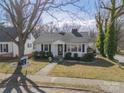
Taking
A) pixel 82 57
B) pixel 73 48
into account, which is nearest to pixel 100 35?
pixel 73 48

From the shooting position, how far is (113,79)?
1836cm

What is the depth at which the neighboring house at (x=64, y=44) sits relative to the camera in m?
34.9

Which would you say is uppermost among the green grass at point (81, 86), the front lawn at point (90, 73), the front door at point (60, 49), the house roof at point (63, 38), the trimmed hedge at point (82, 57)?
the house roof at point (63, 38)

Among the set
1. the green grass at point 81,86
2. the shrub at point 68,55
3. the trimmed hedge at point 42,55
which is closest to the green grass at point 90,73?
the green grass at point 81,86

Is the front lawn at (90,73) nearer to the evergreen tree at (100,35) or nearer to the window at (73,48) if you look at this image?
the window at (73,48)

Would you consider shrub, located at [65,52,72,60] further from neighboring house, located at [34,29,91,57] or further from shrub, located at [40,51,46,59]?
shrub, located at [40,51,46,59]

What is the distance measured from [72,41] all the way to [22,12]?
13196mm

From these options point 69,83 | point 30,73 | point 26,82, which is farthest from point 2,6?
point 69,83

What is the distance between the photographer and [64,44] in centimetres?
3572

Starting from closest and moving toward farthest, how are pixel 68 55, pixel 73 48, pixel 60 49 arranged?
pixel 68 55 < pixel 73 48 < pixel 60 49

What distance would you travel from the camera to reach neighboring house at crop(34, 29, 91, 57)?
1375 inches

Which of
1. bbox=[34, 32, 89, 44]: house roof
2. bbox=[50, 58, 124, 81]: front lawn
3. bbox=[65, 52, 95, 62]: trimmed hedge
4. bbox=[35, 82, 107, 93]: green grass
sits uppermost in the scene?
bbox=[34, 32, 89, 44]: house roof

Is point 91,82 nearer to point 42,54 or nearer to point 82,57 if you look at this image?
point 82,57

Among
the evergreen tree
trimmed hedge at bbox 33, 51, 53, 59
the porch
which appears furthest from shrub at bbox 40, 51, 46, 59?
the evergreen tree
